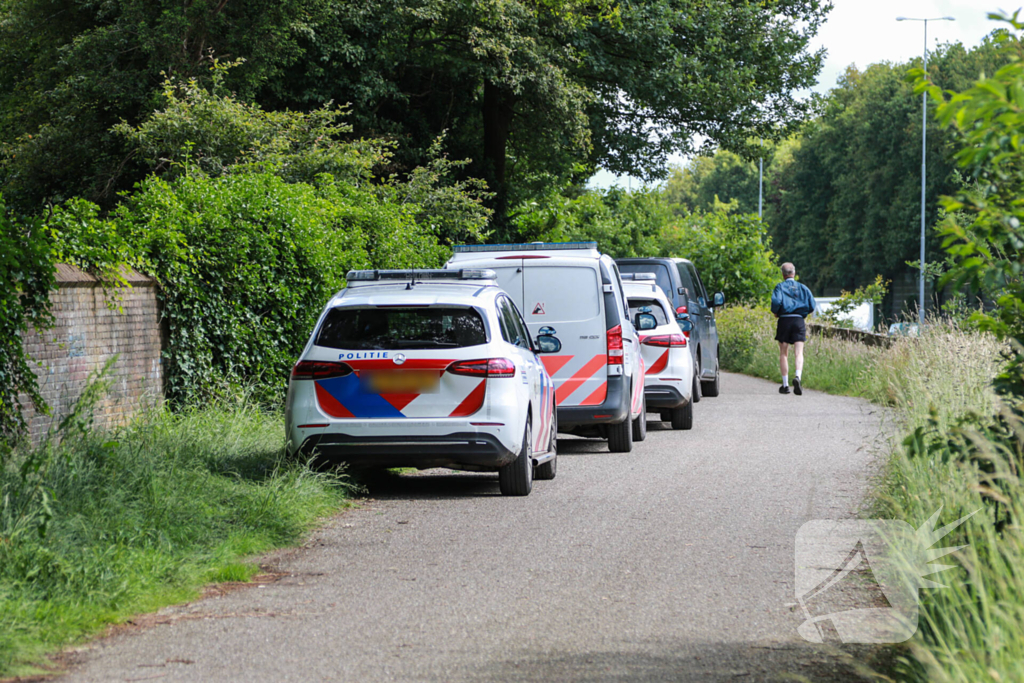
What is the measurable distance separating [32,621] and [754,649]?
123 inches

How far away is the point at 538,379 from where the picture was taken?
10.5m

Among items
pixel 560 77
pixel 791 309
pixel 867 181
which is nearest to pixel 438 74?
pixel 560 77

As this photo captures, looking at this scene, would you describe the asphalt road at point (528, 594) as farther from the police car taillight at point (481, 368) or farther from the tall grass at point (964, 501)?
the police car taillight at point (481, 368)

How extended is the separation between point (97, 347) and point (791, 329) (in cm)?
1201

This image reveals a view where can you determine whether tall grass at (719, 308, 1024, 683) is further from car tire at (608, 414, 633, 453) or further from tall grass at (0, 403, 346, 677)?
tall grass at (0, 403, 346, 677)

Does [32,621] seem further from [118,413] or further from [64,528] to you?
[118,413]


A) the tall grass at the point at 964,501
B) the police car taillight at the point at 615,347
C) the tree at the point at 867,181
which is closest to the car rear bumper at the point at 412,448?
the tall grass at the point at 964,501

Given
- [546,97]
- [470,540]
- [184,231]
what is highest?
[546,97]

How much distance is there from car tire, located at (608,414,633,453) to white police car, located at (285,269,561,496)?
3.46m

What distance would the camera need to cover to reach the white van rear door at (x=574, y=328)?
12.3 metres

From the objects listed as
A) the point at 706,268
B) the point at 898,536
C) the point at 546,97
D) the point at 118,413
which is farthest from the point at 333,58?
the point at 898,536

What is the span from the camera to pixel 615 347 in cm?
1229

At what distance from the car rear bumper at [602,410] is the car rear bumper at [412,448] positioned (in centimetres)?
313

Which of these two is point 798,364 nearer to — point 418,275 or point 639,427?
point 639,427
